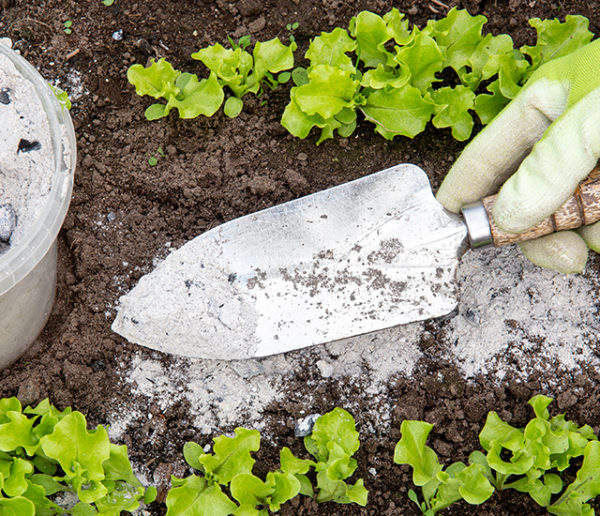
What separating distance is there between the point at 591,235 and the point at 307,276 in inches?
30.0

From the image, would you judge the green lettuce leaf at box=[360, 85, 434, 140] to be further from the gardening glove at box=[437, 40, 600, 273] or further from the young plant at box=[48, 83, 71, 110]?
the young plant at box=[48, 83, 71, 110]

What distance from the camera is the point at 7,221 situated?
4.85 feet

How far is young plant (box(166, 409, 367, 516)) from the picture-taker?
1484mm

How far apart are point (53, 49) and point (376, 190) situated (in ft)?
3.59

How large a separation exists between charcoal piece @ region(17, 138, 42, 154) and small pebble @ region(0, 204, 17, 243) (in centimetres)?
14

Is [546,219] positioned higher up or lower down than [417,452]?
higher up

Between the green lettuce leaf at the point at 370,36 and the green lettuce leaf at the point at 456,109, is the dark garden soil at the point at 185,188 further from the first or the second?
the green lettuce leaf at the point at 370,36

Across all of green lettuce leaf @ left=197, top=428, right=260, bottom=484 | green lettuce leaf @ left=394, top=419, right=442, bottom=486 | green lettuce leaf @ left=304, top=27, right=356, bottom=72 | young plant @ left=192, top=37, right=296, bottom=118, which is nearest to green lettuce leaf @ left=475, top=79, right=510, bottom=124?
green lettuce leaf @ left=304, top=27, right=356, bottom=72

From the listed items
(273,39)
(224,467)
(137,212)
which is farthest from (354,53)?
(224,467)

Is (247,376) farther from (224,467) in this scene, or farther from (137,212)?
(137,212)

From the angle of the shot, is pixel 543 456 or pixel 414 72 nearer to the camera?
pixel 543 456

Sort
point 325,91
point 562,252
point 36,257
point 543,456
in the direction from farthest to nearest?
point 325,91 → point 562,252 → point 543,456 → point 36,257

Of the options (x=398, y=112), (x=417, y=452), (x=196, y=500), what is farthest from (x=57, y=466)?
(x=398, y=112)

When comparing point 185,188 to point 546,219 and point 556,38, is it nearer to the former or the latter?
point 546,219
